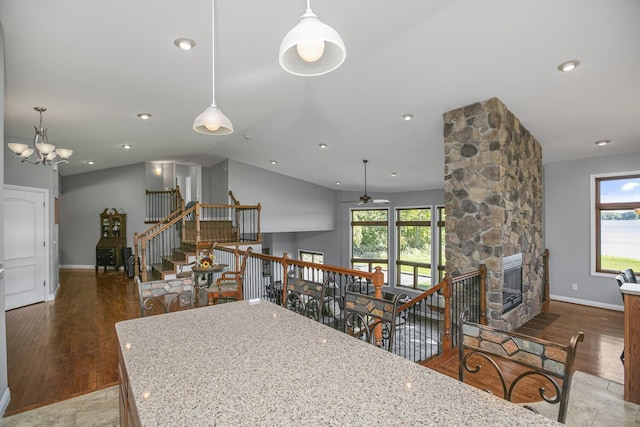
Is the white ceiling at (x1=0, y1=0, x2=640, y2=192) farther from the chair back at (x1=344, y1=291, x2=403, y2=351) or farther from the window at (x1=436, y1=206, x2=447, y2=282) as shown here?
the window at (x1=436, y1=206, x2=447, y2=282)

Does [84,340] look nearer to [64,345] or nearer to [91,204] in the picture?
[64,345]

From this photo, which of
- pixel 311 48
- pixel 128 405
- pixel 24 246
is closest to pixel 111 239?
pixel 24 246

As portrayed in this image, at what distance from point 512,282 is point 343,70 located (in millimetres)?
3602

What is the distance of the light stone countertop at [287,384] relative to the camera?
3.14 feet

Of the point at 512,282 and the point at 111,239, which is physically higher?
the point at 111,239

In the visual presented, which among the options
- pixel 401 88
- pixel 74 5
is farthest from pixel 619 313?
pixel 74 5

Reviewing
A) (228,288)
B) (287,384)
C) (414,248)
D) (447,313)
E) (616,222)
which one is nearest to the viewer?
(287,384)

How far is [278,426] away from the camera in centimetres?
91

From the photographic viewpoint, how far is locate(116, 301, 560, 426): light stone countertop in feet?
3.14

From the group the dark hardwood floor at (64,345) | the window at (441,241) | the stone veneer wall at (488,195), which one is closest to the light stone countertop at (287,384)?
the dark hardwood floor at (64,345)

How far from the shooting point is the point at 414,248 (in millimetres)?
10414

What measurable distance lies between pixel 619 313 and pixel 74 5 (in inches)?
322

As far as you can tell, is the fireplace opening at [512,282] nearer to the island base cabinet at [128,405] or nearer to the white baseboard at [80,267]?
the island base cabinet at [128,405]

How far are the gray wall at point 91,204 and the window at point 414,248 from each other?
8173 mm
